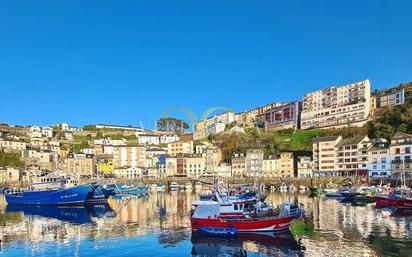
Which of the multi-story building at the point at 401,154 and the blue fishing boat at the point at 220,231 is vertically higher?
the multi-story building at the point at 401,154

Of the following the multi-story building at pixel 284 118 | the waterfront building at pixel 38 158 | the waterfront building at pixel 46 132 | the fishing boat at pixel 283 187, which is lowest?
the fishing boat at pixel 283 187

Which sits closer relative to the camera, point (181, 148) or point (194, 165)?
point (194, 165)

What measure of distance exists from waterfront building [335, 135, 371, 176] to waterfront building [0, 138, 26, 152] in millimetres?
89371

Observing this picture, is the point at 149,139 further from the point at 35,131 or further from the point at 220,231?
the point at 220,231

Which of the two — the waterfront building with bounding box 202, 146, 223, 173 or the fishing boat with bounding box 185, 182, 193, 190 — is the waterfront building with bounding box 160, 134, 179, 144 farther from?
the fishing boat with bounding box 185, 182, 193, 190

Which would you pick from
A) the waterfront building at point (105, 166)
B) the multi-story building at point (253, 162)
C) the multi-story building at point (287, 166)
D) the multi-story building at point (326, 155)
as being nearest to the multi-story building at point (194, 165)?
the multi-story building at point (253, 162)

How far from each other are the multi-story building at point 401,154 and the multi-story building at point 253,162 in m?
32.4

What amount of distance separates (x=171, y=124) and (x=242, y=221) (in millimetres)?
151144

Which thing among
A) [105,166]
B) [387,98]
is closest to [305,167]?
[387,98]

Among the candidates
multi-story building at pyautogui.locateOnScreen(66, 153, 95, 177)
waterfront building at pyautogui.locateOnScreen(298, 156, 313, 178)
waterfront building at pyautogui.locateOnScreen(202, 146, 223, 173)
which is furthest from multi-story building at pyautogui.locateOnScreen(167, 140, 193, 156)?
waterfront building at pyautogui.locateOnScreen(298, 156, 313, 178)

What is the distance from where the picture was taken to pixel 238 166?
105688 millimetres

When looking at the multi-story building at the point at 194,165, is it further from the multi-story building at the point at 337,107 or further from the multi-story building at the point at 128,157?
the multi-story building at the point at 337,107

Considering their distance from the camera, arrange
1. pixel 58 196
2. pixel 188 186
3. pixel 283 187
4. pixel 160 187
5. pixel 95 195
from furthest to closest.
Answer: pixel 188 186, pixel 160 187, pixel 283 187, pixel 95 195, pixel 58 196

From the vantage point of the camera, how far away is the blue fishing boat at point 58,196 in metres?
55.9
